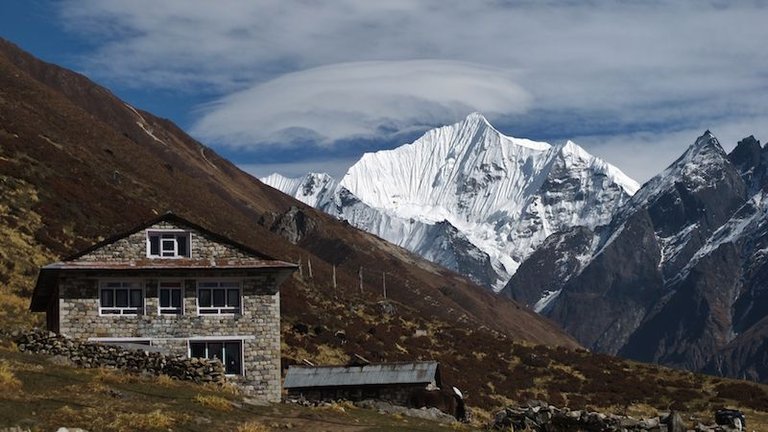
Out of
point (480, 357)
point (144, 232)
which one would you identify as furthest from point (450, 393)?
point (480, 357)

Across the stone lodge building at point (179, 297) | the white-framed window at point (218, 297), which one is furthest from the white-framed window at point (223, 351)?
the white-framed window at point (218, 297)

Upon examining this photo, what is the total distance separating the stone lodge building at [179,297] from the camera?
160ft

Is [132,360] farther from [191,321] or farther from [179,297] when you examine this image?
[179,297]

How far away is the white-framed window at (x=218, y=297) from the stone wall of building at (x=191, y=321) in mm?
195

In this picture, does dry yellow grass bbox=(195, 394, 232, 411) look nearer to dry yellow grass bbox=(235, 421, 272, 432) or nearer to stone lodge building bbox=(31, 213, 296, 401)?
dry yellow grass bbox=(235, 421, 272, 432)

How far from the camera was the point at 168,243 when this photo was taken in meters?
51.2

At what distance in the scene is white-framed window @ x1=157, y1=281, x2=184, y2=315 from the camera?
49812 mm

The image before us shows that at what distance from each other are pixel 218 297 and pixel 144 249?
344 centimetres

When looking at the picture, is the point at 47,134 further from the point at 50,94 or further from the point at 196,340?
the point at 196,340

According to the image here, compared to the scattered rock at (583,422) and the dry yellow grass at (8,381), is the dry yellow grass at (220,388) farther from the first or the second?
the scattered rock at (583,422)

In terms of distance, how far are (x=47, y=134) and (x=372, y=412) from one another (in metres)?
86.8

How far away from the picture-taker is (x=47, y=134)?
11956 centimetres

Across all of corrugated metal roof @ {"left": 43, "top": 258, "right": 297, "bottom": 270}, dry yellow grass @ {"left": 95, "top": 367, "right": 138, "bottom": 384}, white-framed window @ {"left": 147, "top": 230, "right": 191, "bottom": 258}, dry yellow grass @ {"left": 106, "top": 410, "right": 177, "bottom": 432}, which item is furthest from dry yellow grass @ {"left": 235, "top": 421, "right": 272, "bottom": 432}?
white-framed window @ {"left": 147, "top": 230, "right": 191, "bottom": 258}

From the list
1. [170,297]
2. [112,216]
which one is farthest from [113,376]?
[112,216]
